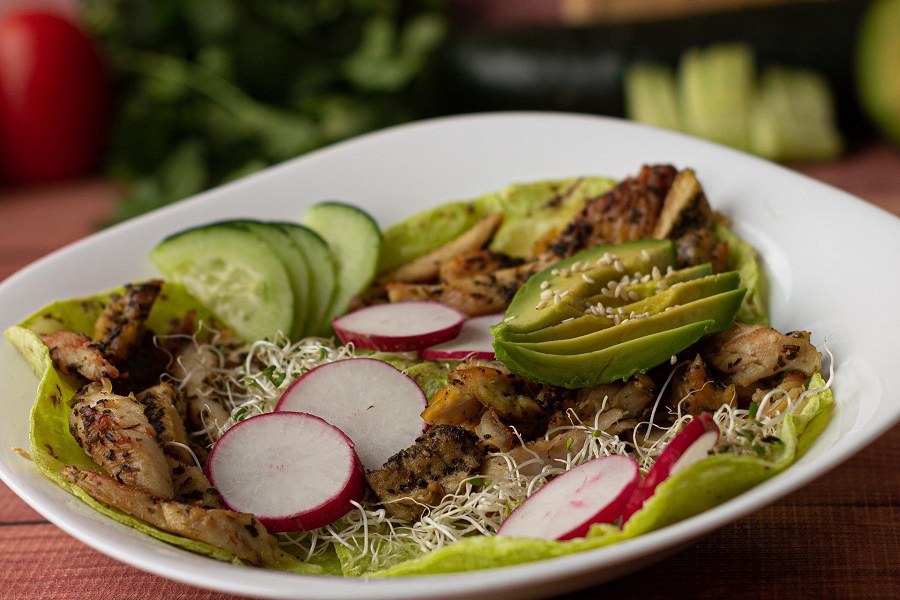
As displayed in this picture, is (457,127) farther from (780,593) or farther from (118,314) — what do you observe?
(780,593)

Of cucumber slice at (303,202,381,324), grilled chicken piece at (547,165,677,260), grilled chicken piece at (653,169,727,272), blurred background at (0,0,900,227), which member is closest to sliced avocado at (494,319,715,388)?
grilled chicken piece at (653,169,727,272)

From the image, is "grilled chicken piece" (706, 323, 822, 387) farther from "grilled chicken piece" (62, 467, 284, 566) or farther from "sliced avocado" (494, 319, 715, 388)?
"grilled chicken piece" (62, 467, 284, 566)

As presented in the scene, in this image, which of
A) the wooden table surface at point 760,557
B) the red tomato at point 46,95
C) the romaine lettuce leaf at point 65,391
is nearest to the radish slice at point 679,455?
the wooden table surface at point 760,557

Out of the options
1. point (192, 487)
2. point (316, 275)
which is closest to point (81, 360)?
point (192, 487)

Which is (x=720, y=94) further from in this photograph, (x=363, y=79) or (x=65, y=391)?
(x=65, y=391)

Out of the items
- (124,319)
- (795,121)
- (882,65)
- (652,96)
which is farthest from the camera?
(652,96)

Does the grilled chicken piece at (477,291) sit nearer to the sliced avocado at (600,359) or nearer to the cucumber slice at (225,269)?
the cucumber slice at (225,269)
